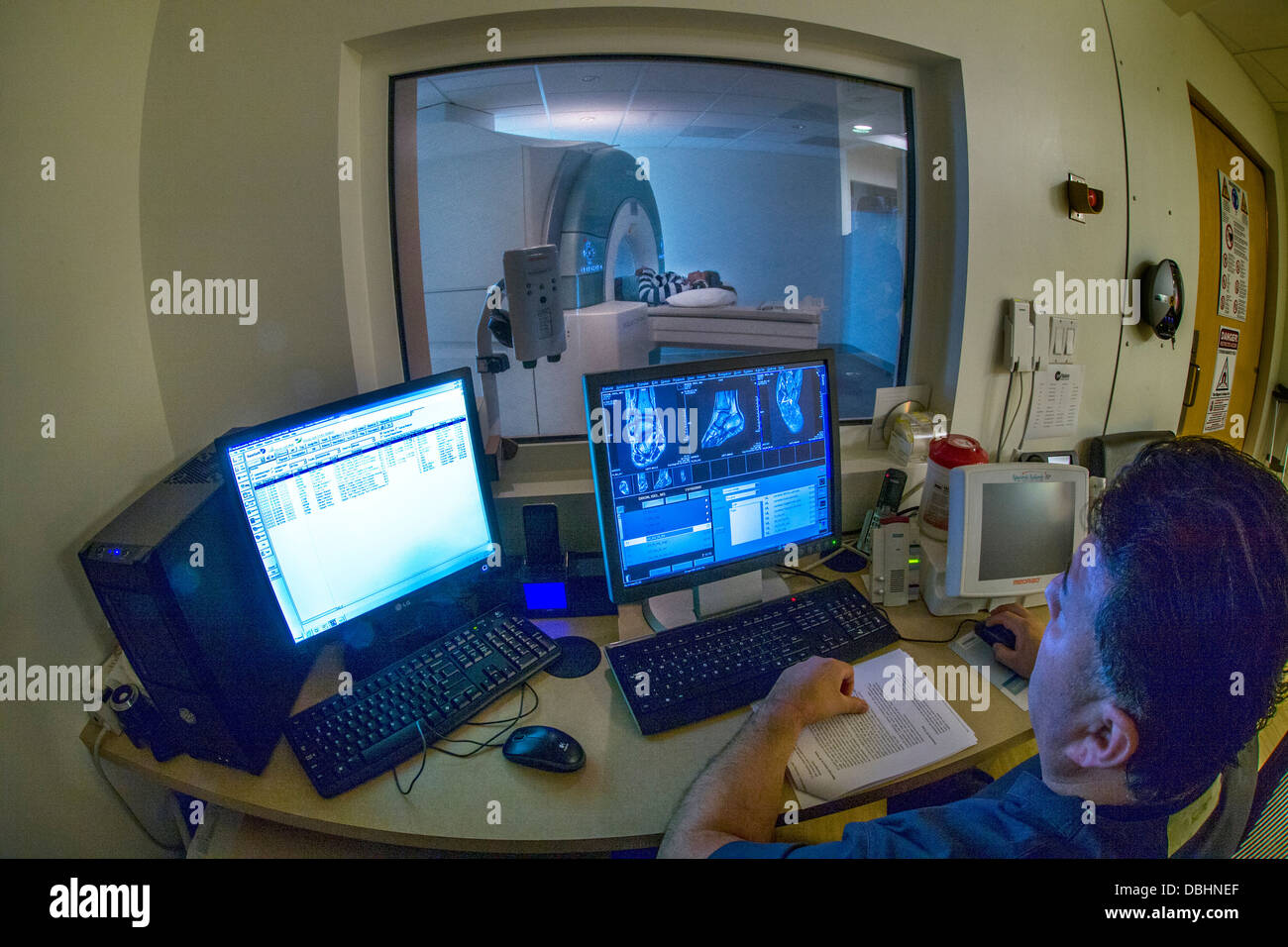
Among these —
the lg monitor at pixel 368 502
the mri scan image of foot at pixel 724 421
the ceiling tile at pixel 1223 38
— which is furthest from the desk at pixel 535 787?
the ceiling tile at pixel 1223 38

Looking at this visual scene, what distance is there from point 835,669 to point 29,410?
1.45 metres

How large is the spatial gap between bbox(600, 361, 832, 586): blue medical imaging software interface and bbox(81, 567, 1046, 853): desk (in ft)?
1.00

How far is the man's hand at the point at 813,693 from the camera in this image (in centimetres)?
101

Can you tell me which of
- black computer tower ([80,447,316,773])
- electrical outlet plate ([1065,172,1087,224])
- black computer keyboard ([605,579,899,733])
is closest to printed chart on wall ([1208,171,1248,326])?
electrical outlet plate ([1065,172,1087,224])

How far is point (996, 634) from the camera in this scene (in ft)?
3.98

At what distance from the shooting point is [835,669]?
1.07 meters

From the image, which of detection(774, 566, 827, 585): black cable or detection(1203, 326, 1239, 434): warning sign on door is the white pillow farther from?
detection(1203, 326, 1239, 434): warning sign on door

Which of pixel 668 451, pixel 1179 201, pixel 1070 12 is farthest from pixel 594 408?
pixel 1179 201

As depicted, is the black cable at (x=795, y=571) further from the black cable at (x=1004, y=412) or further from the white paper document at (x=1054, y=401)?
the white paper document at (x=1054, y=401)

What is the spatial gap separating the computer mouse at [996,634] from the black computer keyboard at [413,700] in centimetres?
89

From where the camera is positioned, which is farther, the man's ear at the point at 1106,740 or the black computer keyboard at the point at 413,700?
the black computer keyboard at the point at 413,700

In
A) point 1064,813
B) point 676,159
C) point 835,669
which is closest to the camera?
point 1064,813

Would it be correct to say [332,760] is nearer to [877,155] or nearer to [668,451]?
[668,451]

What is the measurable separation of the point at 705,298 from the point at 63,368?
184 centimetres
